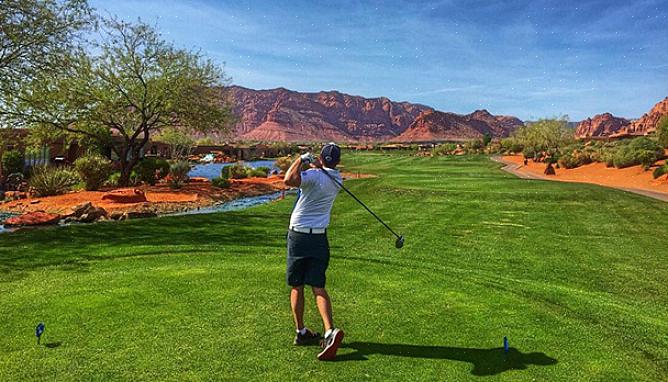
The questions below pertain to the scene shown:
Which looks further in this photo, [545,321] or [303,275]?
[545,321]

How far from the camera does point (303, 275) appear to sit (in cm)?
515

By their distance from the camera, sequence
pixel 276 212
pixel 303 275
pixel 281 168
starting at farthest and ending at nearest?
pixel 281 168 → pixel 276 212 → pixel 303 275

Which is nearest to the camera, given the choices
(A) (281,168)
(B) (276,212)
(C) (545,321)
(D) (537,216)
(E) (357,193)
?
(C) (545,321)

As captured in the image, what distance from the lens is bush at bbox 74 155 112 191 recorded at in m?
27.6

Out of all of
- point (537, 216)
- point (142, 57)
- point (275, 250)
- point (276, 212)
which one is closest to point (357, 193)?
point (276, 212)

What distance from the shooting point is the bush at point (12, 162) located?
31.4m

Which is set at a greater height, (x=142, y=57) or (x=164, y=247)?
(x=142, y=57)

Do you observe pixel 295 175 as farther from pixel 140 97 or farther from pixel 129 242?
pixel 140 97

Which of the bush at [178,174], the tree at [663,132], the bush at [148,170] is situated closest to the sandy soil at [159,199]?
the bush at [178,174]

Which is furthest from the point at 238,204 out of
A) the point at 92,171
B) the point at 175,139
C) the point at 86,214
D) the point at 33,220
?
the point at 175,139

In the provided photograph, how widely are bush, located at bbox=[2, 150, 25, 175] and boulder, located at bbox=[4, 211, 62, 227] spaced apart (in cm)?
1809

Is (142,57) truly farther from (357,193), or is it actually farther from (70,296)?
(70,296)

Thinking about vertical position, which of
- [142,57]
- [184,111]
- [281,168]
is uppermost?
[142,57]

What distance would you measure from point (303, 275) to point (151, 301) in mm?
2428
